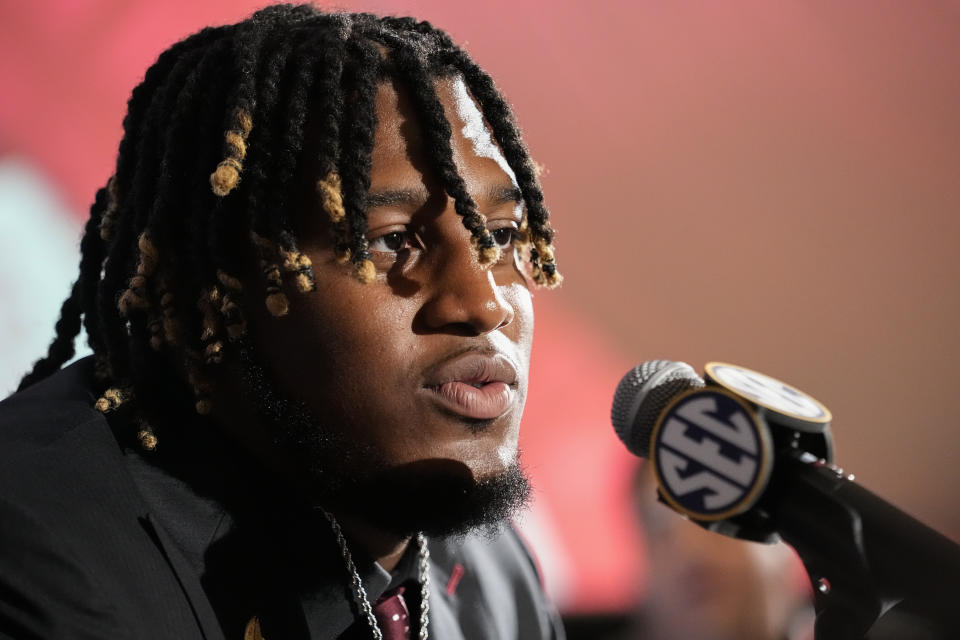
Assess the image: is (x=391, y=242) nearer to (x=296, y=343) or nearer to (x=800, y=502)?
(x=296, y=343)

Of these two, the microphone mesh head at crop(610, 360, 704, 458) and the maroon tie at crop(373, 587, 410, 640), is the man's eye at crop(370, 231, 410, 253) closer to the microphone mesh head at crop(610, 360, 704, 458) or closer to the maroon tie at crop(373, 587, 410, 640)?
the microphone mesh head at crop(610, 360, 704, 458)

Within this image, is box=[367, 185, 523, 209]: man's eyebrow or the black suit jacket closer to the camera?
the black suit jacket

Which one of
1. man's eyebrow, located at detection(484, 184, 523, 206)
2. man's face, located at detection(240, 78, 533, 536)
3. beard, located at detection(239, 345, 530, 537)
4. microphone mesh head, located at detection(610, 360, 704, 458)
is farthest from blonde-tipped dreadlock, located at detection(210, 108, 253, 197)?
microphone mesh head, located at detection(610, 360, 704, 458)

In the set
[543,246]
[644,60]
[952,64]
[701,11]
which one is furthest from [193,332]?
[952,64]

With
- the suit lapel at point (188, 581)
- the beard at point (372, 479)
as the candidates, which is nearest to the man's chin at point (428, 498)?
the beard at point (372, 479)

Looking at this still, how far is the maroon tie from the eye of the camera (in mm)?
1560

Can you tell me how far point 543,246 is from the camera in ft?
5.25

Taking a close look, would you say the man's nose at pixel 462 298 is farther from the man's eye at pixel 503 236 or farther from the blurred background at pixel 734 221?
the blurred background at pixel 734 221

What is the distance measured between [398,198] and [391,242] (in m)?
0.07

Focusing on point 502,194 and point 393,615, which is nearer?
point 502,194

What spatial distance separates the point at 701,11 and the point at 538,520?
1.64 metres

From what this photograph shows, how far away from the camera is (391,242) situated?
137 cm

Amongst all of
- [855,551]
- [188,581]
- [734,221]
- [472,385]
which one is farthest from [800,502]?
[734,221]

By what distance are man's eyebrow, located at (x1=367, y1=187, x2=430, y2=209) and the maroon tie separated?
68 centimetres
